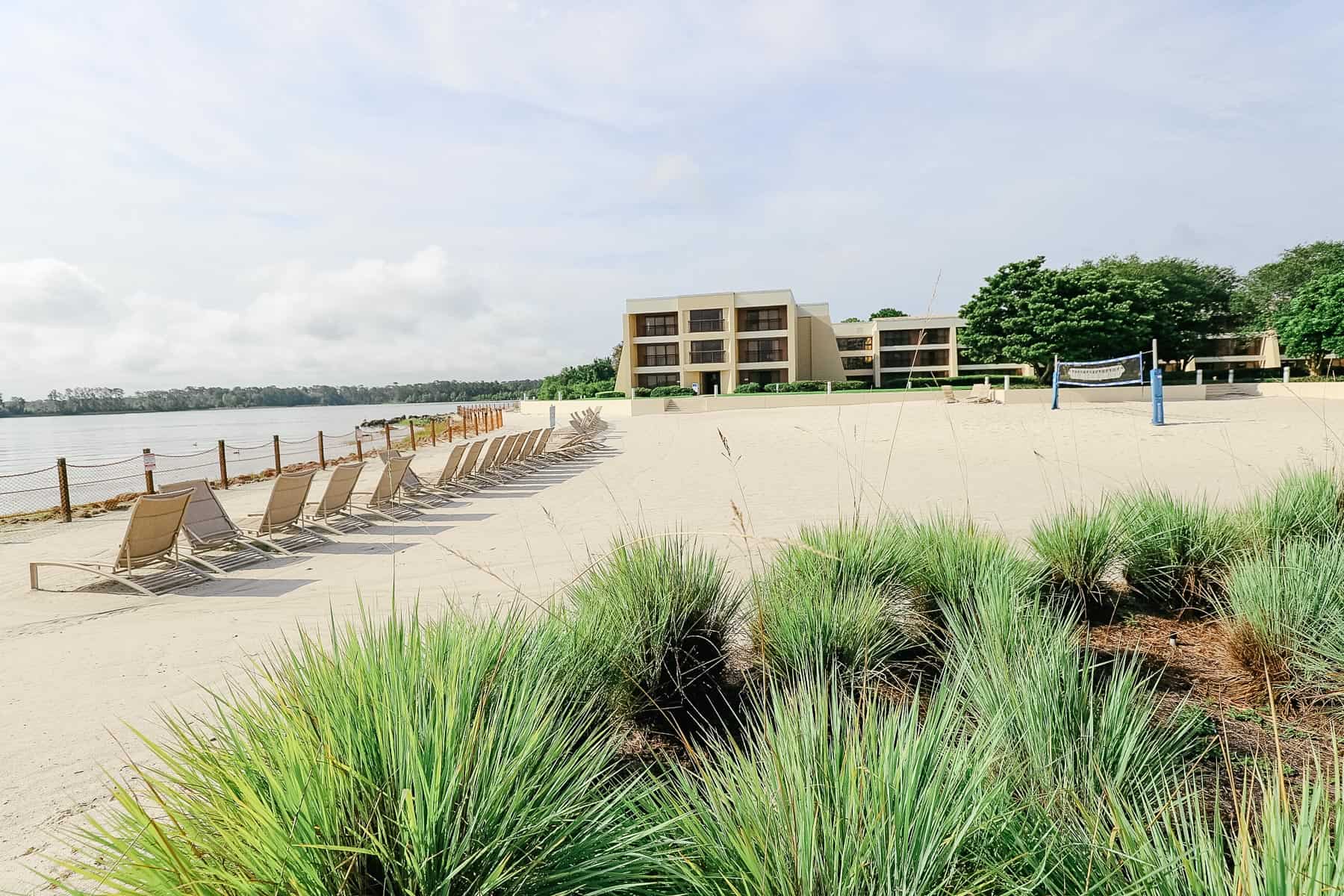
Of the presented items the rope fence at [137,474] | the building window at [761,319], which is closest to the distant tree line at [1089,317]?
the building window at [761,319]

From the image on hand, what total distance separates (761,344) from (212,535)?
5558 cm

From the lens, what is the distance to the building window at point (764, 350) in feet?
198

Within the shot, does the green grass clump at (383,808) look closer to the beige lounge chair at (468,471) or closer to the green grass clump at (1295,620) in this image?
the green grass clump at (1295,620)

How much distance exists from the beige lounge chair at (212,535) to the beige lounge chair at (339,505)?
107 centimetres

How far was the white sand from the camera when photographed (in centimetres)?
350

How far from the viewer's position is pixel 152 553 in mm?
6648

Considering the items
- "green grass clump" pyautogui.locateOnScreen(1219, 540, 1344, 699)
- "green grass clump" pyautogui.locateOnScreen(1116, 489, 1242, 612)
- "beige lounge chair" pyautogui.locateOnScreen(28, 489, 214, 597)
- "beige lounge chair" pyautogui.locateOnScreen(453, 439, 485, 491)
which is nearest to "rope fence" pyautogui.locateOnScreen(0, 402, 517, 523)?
"beige lounge chair" pyautogui.locateOnScreen(28, 489, 214, 597)

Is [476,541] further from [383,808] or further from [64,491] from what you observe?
[64,491]

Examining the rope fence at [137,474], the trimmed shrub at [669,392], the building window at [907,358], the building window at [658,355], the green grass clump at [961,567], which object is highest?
the building window at [658,355]

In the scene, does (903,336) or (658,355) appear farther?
(658,355)

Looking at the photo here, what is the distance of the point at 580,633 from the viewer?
2904mm

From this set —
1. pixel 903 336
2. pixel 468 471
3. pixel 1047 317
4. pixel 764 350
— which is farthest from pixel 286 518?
pixel 903 336

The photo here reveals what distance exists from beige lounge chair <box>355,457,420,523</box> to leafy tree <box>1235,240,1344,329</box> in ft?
210

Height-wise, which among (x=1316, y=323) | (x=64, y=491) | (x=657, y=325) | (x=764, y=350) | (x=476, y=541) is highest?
(x=657, y=325)
